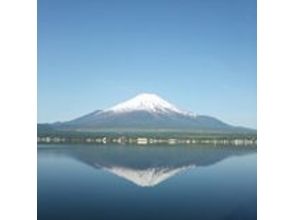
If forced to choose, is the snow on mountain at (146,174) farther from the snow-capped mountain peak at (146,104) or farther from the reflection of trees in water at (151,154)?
the snow-capped mountain peak at (146,104)

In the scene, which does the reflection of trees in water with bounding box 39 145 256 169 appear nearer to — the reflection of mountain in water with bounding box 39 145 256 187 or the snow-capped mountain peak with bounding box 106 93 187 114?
the reflection of mountain in water with bounding box 39 145 256 187

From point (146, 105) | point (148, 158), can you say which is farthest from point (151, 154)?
point (146, 105)

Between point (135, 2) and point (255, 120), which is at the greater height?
point (135, 2)

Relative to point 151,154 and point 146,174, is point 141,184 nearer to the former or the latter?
point 146,174

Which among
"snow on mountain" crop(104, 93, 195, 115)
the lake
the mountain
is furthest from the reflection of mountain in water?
"snow on mountain" crop(104, 93, 195, 115)
